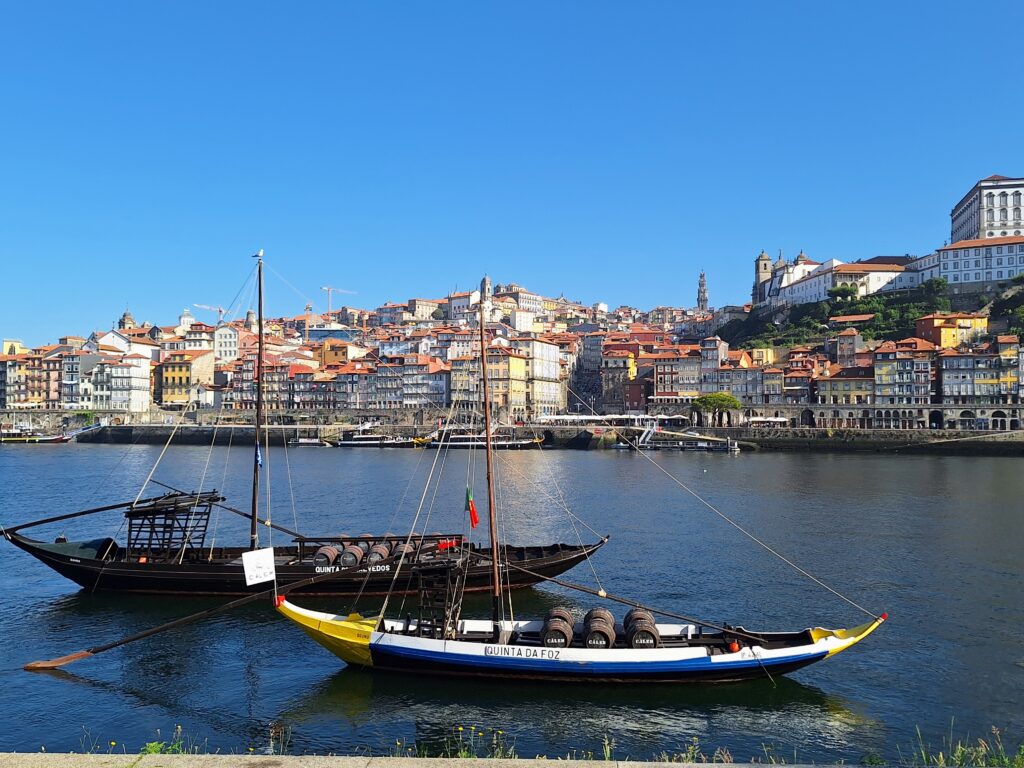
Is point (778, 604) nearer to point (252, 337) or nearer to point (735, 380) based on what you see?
point (735, 380)

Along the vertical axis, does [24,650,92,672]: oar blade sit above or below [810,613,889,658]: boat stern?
below

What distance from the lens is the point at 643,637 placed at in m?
16.8

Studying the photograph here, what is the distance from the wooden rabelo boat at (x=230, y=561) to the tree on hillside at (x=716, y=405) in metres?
79.9

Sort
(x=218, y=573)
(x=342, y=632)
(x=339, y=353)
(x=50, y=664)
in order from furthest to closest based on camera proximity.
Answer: (x=339, y=353)
(x=218, y=573)
(x=50, y=664)
(x=342, y=632)

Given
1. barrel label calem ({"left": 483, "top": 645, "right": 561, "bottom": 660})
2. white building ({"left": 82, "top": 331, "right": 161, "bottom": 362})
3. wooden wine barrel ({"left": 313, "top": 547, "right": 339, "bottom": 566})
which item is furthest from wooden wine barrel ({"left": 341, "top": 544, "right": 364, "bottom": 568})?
white building ({"left": 82, "top": 331, "right": 161, "bottom": 362})

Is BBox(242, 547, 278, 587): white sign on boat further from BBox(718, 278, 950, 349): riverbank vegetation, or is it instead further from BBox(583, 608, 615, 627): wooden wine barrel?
BBox(718, 278, 950, 349): riverbank vegetation

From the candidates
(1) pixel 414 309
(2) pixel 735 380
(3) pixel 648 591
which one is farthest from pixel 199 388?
(3) pixel 648 591

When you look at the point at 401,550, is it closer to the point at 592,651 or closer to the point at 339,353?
the point at 592,651

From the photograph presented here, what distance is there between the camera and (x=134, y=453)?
89.8 metres

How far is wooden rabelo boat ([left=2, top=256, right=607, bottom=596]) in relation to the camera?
23.5 meters

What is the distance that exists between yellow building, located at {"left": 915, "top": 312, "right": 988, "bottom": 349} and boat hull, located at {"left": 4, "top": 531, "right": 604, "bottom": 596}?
92.7m

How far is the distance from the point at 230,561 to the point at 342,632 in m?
8.89

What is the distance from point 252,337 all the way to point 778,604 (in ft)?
480

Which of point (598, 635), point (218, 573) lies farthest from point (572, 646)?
point (218, 573)
